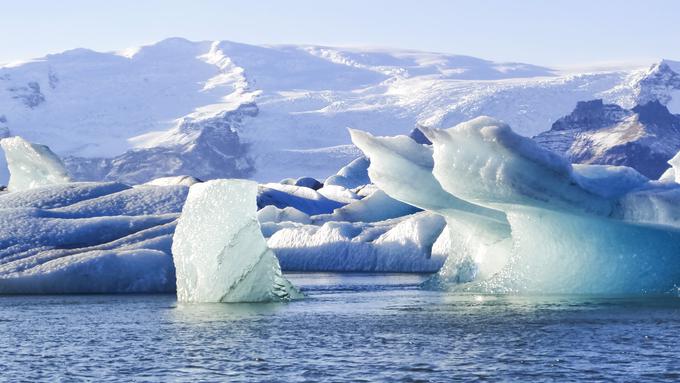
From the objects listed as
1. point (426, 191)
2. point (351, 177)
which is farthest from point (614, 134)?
point (426, 191)

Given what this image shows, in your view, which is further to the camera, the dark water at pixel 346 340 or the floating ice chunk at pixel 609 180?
the floating ice chunk at pixel 609 180

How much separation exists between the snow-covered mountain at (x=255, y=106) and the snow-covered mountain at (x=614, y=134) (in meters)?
5.22

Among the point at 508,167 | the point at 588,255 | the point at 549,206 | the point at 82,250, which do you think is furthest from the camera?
the point at 82,250

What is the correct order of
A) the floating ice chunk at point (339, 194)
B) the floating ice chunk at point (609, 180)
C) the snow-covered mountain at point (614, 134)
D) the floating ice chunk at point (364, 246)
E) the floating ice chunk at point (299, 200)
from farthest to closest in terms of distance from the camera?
the snow-covered mountain at point (614, 134) → the floating ice chunk at point (339, 194) → the floating ice chunk at point (299, 200) → the floating ice chunk at point (364, 246) → the floating ice chunk at point (609, 180)

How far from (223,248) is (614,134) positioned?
388 ft

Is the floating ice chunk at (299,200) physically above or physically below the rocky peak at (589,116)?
below

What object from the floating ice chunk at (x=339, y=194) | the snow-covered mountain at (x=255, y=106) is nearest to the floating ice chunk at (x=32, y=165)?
the floating ice chunk at (x=339, y=194)

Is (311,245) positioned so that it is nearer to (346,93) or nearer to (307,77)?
(346,93)

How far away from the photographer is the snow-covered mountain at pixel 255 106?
484 feet

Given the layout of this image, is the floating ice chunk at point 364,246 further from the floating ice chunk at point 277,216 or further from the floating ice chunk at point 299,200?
the floating ice chunk at point 299,200

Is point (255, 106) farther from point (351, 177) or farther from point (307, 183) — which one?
point (307, 183)

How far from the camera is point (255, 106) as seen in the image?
166500 mm

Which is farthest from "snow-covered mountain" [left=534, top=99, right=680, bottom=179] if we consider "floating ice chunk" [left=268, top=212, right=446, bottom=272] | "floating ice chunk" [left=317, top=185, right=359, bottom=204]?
"floating ice chunk" [left=268, top=212, right=446, bottom=272]

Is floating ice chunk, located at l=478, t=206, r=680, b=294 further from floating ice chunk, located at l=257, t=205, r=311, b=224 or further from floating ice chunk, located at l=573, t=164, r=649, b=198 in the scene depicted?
floating ice chunk, located at l=257, t=205, r=311, b=224
